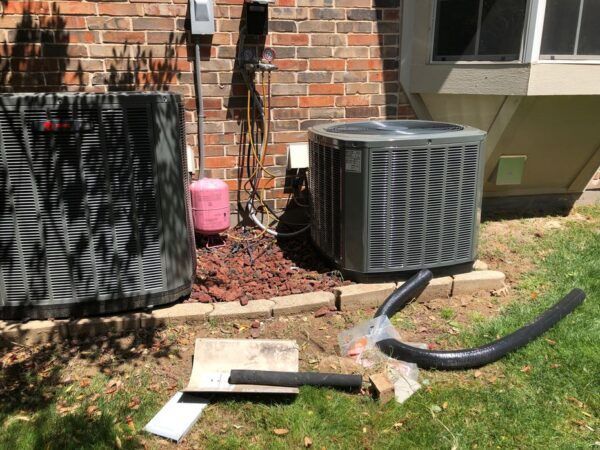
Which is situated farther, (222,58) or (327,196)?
(222,58)

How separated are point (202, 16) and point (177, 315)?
2.20m

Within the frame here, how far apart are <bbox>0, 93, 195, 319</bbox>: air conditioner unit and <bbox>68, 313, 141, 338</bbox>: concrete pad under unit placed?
56mm

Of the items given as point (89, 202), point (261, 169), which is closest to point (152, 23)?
point (261, 169)

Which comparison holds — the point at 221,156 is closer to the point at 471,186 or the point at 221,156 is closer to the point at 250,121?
the point at 250,121

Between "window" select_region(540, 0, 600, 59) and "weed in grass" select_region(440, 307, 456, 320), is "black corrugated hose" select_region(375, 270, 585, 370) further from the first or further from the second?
"window" select_region(540, 0, 600, 59)

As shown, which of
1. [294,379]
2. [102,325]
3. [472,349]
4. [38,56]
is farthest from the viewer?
[38,56]

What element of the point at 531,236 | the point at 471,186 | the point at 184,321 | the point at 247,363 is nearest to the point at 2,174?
the point at 184,321

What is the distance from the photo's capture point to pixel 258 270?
3920mm

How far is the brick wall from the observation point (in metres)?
3.80

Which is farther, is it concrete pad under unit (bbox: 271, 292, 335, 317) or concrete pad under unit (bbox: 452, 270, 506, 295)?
concrete pad under unit (bbox: 452, 270, 506, 295)

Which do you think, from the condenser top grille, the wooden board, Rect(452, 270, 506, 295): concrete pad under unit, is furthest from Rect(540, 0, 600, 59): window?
the wooden board

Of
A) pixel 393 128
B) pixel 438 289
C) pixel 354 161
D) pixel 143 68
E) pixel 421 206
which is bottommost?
pixel 438 289

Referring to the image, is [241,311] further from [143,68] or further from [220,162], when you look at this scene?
[143,68]

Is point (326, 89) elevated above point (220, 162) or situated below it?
above
